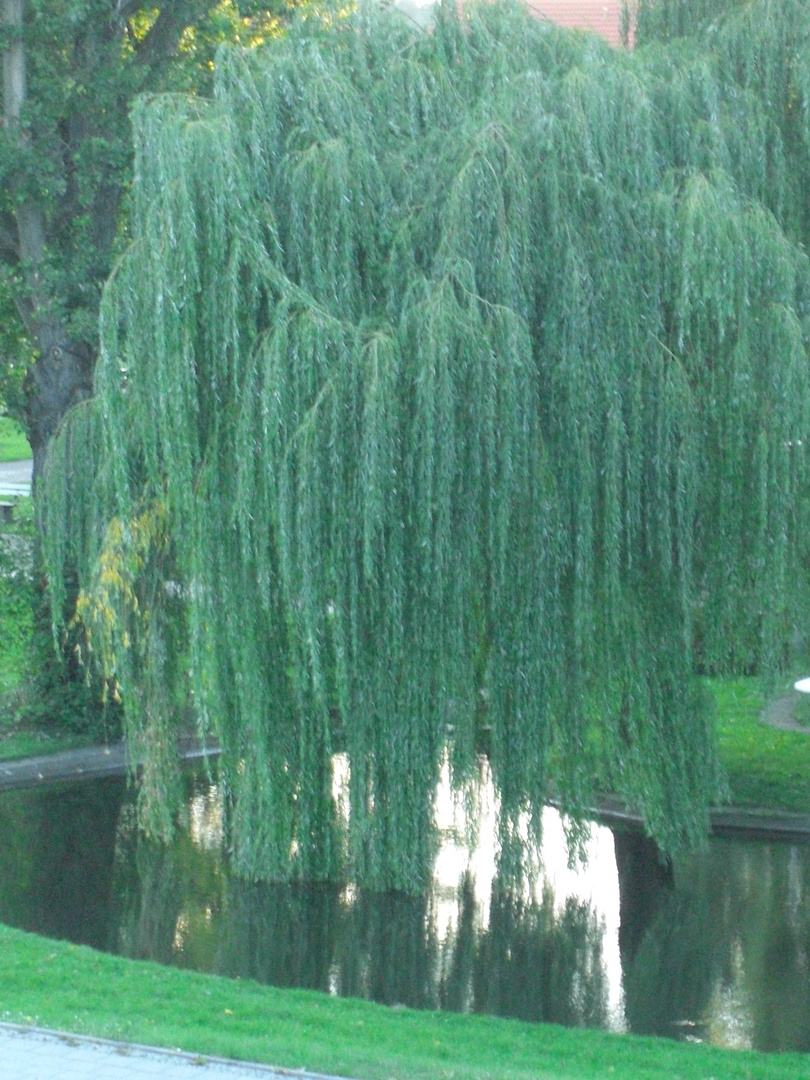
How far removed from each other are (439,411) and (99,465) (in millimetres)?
Result: 3487

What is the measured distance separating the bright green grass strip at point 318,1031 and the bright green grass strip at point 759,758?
5.56 m

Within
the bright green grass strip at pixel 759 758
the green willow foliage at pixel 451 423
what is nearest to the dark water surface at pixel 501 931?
the green willow foliage at pixel 451 423

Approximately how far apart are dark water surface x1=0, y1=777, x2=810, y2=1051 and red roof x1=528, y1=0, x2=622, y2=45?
23.5 ft

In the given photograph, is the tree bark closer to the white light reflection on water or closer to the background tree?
the background tree

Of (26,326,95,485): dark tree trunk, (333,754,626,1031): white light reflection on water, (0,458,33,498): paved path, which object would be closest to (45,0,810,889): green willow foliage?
(333,754,626,1031): white light reflection on water

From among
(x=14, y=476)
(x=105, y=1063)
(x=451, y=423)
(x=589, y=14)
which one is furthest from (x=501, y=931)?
(x=14, y=476)

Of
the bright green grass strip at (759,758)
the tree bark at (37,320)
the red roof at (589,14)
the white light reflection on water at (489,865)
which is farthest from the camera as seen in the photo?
the tree bark at (37,320)

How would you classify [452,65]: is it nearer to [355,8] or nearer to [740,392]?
[355,8]

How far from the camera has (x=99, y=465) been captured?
10.8 metres

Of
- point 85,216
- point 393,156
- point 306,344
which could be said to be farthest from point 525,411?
point 85,216

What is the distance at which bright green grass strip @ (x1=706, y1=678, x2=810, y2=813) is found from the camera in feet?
47.7

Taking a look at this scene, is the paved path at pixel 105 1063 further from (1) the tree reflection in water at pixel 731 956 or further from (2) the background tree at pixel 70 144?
(2) the background tree at pixel 70 144

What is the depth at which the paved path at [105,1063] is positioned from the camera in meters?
5.56

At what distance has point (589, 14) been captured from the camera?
1491 centimetres
